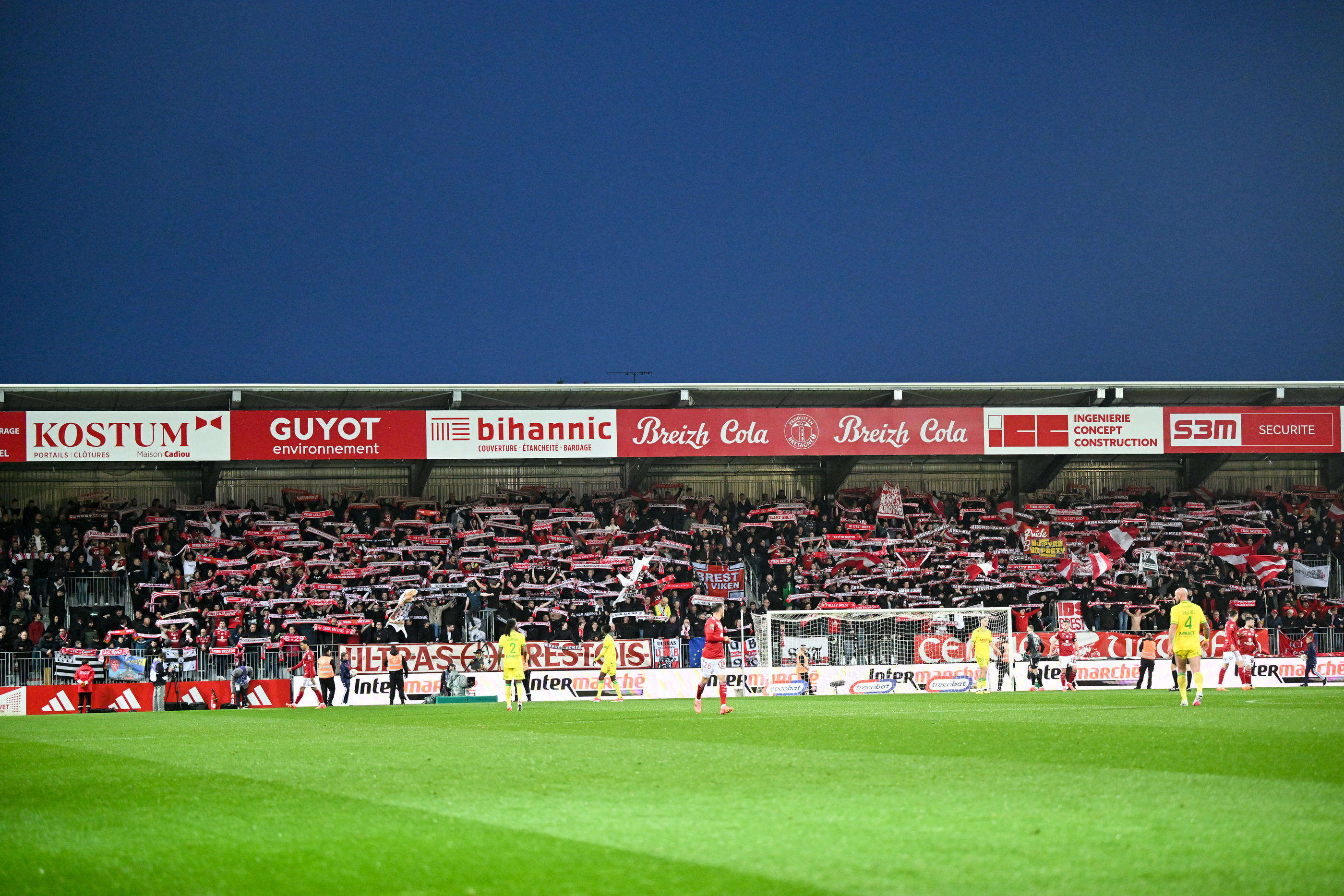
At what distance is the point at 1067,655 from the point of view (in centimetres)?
3803

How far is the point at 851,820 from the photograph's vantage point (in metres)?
9.13

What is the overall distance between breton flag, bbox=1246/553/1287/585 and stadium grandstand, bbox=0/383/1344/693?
2.7 inches

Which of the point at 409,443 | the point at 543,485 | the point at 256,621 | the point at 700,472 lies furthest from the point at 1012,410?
the point at 256,621

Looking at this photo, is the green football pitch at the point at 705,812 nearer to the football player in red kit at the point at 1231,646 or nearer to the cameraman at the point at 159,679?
the cameraman at the point at 159,679

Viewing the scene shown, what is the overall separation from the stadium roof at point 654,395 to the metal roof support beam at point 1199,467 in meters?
2.22

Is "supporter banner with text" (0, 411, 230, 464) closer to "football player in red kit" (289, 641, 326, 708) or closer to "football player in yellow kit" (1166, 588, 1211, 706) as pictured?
"football player in red kit" (289, 641, 326, 708)

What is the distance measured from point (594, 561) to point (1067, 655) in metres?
14.7

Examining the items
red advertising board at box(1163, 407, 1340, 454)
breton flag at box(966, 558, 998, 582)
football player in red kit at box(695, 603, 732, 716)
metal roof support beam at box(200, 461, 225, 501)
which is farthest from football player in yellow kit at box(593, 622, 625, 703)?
red advertising board at box(1163, 407, 1340, 454)

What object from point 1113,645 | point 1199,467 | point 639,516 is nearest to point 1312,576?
point 1199,467

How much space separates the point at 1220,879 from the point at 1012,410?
1509 inches

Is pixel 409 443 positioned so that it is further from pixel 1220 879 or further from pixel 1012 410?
pixel 1220 879

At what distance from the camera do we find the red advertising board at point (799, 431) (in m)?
43.1

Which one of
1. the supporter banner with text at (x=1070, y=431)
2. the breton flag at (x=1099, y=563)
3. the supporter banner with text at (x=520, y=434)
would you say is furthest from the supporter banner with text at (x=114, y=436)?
the breton flag at (x=1099, y=563)

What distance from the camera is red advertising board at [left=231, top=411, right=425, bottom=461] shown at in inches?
1618
